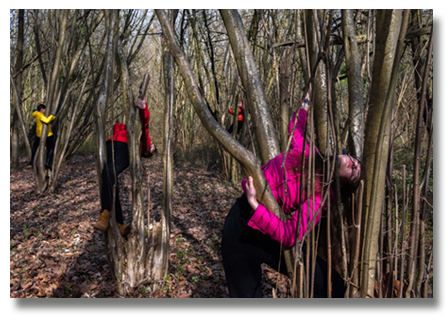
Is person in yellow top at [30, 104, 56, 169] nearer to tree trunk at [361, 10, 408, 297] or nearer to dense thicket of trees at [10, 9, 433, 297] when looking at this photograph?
dense thicket of trees at [10, 9, 433, 297]

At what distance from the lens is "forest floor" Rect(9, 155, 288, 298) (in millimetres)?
3012

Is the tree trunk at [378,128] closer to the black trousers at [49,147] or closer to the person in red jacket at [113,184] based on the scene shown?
the person in red jacket at [113,184]

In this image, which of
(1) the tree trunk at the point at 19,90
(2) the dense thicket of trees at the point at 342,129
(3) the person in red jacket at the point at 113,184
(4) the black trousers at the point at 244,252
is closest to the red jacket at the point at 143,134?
(3) the person in red jacket at the point at 113,184

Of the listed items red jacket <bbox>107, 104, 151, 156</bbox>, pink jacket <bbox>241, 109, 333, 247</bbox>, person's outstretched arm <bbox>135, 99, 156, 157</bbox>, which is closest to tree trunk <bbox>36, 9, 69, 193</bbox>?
red jacket <bbox>107, 104, 151, 156</bbox>

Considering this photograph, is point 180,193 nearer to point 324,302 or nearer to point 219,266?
point 219,266

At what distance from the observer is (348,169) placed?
1499mm

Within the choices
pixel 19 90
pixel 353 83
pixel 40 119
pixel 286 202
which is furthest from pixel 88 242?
pixel 19 90

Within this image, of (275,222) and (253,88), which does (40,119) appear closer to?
(253,88)

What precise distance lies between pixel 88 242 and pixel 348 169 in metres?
3.44

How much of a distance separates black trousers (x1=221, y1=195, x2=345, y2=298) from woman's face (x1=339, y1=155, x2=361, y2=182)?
464 mm

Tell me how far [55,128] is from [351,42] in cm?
612

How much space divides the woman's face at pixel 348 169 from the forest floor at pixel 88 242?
55 centimetres

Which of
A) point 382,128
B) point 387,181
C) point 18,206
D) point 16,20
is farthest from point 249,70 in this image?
point 16,20

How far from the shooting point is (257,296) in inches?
71.8
